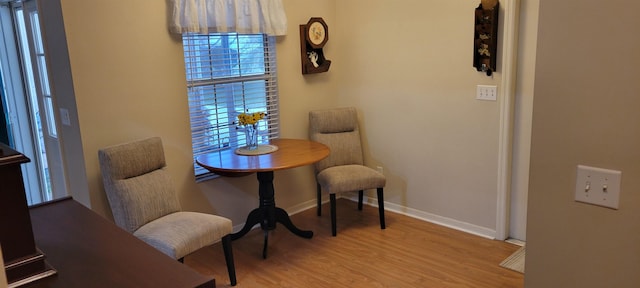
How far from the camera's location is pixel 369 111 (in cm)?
432

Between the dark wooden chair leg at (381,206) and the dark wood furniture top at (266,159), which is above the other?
the dark wood furniture top at (266,159)

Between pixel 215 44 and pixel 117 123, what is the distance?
940mm

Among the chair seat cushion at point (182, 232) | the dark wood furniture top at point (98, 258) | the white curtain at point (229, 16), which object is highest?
the white curtain at point (229, 16)

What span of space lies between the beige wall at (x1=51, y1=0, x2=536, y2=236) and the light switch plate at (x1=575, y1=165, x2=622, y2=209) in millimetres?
2213

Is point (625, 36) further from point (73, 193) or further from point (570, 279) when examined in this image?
point (73, 193)

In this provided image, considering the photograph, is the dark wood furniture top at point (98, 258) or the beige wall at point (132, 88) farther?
the beige wall at point (132, 88)

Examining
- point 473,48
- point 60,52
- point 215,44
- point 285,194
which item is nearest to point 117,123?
point 60,52

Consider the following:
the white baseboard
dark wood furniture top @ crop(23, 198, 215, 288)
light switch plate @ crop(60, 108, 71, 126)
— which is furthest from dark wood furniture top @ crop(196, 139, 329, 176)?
dark wood furniture top @ crop(23, 198, 215, 288)

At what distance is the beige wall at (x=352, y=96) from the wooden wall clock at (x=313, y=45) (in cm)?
6

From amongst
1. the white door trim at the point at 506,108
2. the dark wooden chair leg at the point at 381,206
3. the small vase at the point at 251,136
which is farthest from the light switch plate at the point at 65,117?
the white door trim at the point at 506,108

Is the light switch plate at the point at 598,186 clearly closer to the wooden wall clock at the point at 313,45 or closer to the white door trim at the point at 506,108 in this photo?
the white door trim at the point at 506,108

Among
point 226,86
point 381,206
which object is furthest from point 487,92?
point 226,86

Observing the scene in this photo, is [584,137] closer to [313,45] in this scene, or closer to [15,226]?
[15,226]

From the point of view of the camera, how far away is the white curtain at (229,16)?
3273 mm
